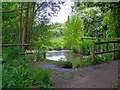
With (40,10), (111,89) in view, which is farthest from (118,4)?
(111,89)

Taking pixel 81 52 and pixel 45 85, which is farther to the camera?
pixel 81 52

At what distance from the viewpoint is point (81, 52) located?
10539mm

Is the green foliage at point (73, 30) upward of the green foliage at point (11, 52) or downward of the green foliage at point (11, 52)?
upward

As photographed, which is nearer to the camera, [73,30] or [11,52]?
[11,52]

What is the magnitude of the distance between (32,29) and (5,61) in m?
2.08

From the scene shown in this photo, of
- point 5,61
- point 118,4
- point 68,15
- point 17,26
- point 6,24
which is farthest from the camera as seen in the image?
point 68,15

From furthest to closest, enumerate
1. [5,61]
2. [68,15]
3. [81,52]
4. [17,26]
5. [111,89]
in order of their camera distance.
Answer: [68,15]
[81,52]
[17,26]
[5,61]
[111,89]

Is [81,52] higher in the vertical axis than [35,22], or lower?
lower

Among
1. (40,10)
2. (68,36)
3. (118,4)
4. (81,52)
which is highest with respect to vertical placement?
(118,4)

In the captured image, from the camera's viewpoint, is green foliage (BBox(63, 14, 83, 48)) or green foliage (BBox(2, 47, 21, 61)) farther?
green foliage (BBox(63, 14, 83, 48))

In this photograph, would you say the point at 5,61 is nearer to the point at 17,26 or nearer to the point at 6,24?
the point at 6,24

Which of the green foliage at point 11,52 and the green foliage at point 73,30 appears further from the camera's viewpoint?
the green foliage at point 73,30

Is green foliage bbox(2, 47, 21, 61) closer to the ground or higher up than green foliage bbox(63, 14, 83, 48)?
closer to the ground

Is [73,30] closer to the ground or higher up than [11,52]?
higher up
